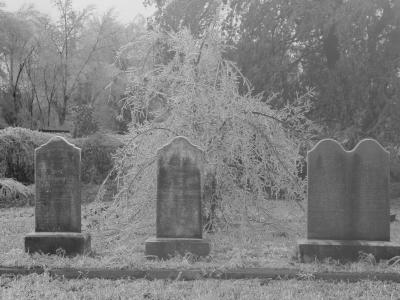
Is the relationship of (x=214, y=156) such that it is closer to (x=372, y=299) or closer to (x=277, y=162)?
(x=277, y=162)

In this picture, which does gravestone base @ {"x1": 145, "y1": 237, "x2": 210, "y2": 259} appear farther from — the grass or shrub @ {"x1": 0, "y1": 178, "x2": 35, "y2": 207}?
shrub @ {"x1": 0, "y1": 178, "x2": 35, "y2": 207}

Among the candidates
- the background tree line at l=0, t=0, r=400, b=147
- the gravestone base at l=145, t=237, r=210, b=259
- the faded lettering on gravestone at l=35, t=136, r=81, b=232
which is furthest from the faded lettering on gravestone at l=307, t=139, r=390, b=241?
the background tree line at l=0, t=0, r=400, b=147

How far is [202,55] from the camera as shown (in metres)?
8.95

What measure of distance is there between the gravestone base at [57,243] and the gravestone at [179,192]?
0.91 meters

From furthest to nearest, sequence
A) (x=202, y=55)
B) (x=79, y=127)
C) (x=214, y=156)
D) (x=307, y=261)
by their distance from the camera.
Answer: (x=79, y=127) → (x=202, y=55) → (x=214, y=156) → (x=307, y=261)

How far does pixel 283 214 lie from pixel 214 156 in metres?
4.26

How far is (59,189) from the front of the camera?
6.69 meters

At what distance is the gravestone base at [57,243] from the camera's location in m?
6.52

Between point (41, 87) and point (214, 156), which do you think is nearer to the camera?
point (214, 156)

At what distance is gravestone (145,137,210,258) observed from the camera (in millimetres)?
6645

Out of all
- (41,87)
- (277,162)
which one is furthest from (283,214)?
(41,87)

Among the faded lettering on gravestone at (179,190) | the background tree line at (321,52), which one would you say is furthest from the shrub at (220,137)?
the background tree line at (321,52)

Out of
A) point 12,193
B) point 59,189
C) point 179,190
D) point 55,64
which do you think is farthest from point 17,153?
point 55,64

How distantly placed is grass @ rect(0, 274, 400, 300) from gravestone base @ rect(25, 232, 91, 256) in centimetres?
99
